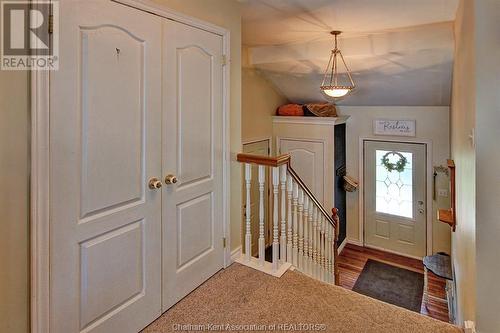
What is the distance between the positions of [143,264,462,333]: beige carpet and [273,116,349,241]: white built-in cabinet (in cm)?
321

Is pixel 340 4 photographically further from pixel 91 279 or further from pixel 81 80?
pixel 91 279

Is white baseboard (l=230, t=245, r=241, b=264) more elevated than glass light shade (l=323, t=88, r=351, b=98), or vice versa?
glass light shade (l=323, t=88, r=351, b=98)

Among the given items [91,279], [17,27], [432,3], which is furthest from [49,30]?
[432,3]

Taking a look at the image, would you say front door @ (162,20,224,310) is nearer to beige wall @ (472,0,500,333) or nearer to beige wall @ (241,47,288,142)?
beige wall @ (472,0,500,333)

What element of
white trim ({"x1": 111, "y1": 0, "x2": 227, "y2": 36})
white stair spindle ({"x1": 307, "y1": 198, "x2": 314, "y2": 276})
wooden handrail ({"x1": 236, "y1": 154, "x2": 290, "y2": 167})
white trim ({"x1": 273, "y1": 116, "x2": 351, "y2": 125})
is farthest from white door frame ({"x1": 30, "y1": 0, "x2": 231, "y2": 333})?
white trim ({"x1": 273, "y1": 116, "x2": 351, "y2": 125})

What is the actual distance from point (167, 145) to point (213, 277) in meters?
1.09

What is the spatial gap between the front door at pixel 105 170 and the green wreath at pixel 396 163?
179 inches

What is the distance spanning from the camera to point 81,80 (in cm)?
155

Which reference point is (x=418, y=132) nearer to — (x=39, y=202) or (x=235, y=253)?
(x=235, y=253)

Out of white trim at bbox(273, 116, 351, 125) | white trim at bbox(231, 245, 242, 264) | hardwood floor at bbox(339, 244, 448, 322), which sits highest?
white trim at bbox(273, 116, 351, 125)

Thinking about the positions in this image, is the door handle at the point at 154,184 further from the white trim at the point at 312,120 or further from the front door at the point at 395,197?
the front door at the point at 395,197

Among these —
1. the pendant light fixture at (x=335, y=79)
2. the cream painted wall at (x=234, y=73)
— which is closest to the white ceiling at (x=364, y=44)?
the pendant light fixture at (x=335, y=79)

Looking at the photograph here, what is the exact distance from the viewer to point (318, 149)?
5.50 meters

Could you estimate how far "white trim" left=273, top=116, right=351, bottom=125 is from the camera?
5332 millimetres
